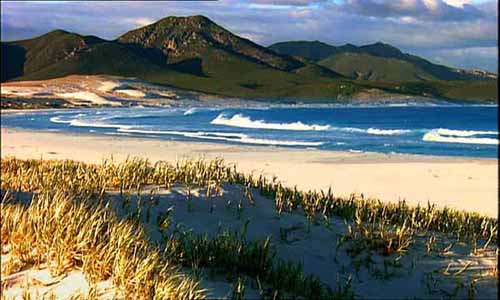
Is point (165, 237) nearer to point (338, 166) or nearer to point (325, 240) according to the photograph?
point (325, 240)

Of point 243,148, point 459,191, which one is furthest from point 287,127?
Answer: point 459,191

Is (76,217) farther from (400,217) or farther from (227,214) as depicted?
(400,217)

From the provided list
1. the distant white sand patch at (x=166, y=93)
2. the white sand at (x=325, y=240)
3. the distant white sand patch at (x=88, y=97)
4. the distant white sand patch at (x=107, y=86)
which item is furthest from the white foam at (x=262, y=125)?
the distant white sand patch at (x=166, y=93)

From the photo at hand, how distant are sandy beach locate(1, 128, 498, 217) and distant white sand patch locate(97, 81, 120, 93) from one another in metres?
96.9

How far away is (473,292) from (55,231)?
11.3ft

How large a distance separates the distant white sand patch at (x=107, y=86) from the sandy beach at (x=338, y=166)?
318ft

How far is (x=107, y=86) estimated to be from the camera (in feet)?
442

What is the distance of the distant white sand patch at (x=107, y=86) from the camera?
129875 millimetres

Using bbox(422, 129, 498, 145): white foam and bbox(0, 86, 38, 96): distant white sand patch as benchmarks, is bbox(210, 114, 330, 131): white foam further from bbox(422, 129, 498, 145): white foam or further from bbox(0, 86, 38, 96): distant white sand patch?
bbox(0, 86, 38, 96): distant white sand patch

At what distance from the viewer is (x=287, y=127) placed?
50781 mm

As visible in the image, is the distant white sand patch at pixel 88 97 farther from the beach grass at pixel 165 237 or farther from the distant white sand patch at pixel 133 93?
the beach grass at pixel 165 237

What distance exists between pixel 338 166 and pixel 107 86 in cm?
11675

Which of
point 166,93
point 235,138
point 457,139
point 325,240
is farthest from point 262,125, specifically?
point 166,93

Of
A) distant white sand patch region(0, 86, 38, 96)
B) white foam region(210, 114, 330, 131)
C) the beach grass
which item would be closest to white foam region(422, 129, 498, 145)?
white foam region(210, 114, 330, 131)
